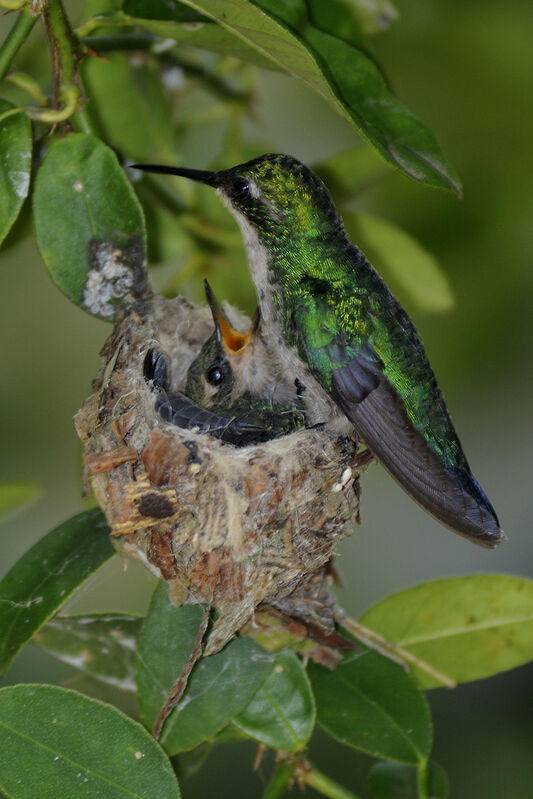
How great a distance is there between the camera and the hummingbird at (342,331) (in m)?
2.20

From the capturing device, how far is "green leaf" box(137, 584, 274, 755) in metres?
1.84

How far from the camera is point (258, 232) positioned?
2.44 metres

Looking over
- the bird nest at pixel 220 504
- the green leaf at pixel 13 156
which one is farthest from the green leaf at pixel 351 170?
the green leaf at pixel 13 156

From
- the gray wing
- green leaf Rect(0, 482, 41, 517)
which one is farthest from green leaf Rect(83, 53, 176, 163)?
green leaf Rect(0, 482, 41, 517)

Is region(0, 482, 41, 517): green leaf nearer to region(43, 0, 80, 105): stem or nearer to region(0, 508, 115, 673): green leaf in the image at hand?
region(0, 508, 115, 673): green leaf

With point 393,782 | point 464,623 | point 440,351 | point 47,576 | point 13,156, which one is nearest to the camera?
point 13,156

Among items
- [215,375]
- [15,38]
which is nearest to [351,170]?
[215,375]

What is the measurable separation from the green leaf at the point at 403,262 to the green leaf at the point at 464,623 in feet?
2.79

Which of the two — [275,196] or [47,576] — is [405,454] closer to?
[275,196]

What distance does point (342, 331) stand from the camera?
2.29 m

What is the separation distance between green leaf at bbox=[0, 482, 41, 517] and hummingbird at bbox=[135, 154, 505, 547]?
804 millimetres

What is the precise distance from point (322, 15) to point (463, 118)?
3.17ft

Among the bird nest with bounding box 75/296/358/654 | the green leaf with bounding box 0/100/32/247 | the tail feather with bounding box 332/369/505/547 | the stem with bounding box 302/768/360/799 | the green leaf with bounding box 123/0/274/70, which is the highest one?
the green leaf with bounding box 123/0/274/70

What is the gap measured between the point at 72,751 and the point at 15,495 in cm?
89
